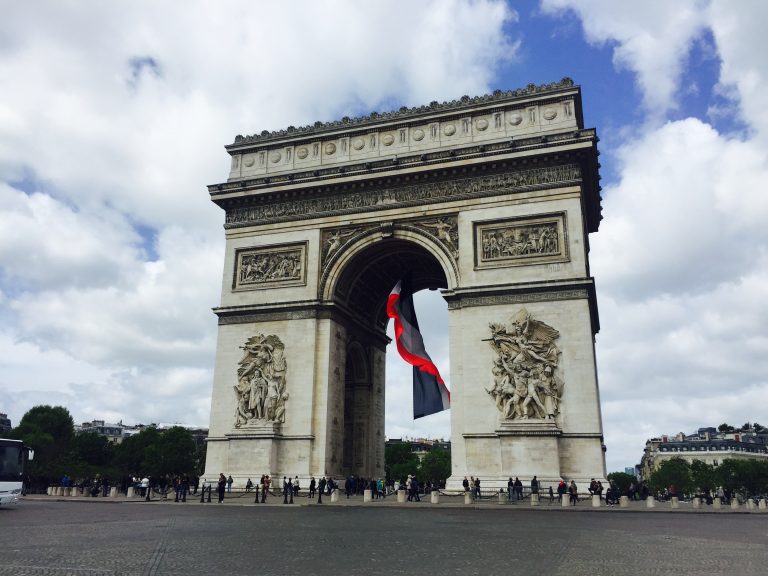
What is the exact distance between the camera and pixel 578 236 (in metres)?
26.2

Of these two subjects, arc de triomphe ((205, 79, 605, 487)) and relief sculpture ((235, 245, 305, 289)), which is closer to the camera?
arc de triomphe ((205, 79, 605, 487))

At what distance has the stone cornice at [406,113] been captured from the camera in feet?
94.3

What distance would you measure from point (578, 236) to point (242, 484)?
16843mm

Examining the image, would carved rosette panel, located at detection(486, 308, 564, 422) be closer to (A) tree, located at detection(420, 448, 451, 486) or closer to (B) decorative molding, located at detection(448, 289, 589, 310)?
(B) decorative molding, located at detection(448, 289, 589, 310)

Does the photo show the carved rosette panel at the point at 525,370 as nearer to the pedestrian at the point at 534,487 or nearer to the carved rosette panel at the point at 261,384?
the pedestrian at the point at 534,487

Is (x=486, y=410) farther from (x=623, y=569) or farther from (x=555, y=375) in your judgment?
(x=623, y=569)

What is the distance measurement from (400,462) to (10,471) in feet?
268

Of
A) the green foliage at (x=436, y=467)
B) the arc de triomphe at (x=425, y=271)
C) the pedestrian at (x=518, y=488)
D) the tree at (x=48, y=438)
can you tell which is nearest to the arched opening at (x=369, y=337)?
the arc de triomphe at (x=425, y=271)

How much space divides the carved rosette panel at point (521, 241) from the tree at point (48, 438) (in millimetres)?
47885

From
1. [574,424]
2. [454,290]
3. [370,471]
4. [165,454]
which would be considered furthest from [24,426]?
[574,424]

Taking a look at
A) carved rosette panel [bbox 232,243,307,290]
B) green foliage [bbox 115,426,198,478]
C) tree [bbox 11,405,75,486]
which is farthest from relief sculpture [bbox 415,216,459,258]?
green foliage [bbox 115,426,198,478]

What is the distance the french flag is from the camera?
29.0 metres

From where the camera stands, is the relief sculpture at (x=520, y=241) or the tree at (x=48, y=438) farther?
the tree at (x=48, y=438)

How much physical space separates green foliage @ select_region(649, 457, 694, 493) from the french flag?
67459mm
